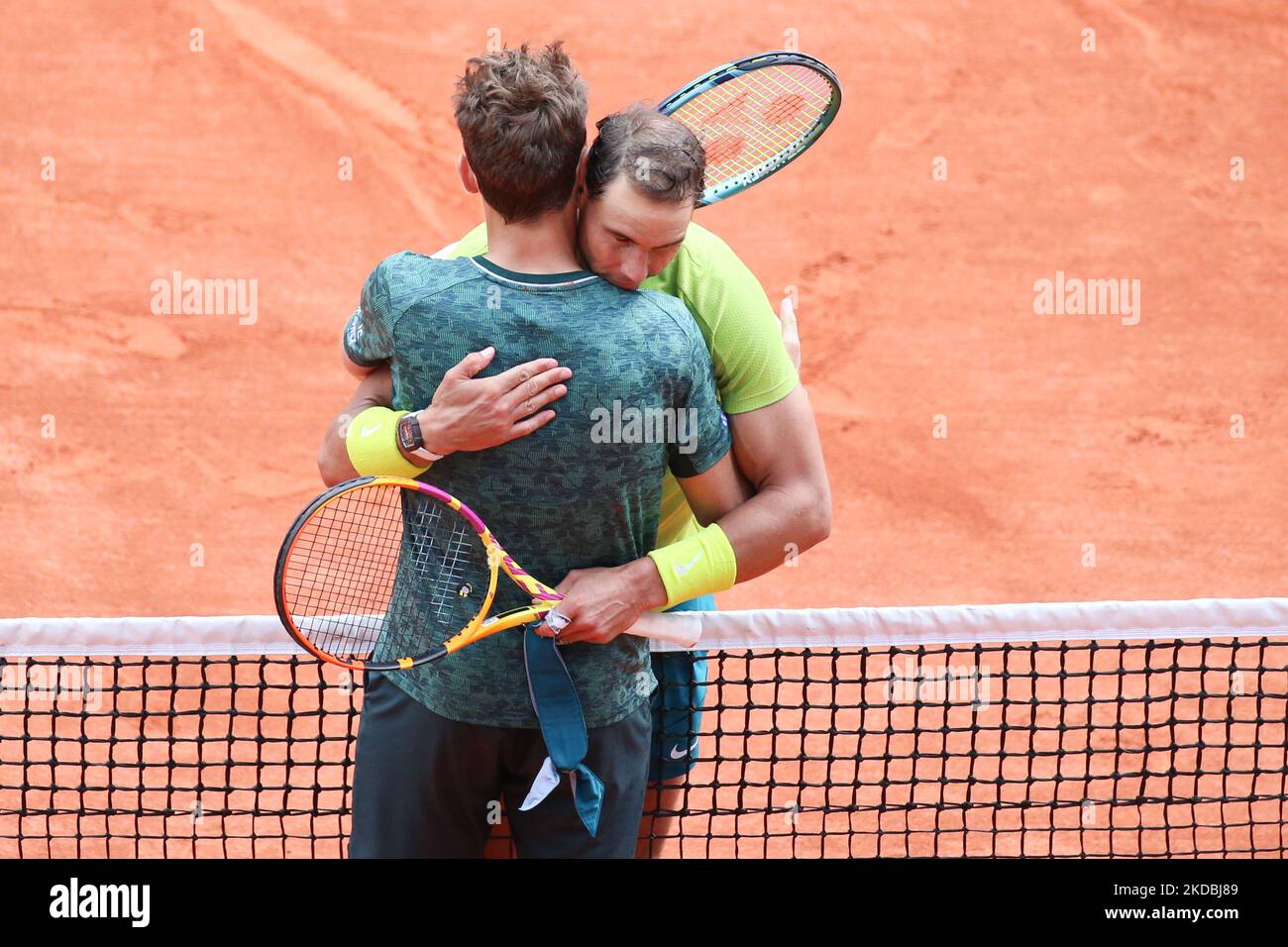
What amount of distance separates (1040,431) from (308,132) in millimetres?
4857

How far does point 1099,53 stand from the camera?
9922 millimetres

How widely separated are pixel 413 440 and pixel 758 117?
1618 millimetres

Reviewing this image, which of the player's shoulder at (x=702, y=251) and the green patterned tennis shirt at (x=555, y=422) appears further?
the player's shoulder at (x=702, y=251)

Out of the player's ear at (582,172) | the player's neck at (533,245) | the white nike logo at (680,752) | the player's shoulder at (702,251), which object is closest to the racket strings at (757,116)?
the player's shoulder at (702,251)

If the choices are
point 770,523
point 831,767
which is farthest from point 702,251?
point 831,767

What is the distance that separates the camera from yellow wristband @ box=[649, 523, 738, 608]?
9.08 feet

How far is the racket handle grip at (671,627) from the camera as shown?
9.73 feet

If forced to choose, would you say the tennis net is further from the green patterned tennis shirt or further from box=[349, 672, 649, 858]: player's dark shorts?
the green patterned tennis shirt

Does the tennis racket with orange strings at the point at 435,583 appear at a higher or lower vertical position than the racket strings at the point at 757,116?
lower

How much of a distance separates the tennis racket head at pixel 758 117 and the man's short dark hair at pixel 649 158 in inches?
34.2

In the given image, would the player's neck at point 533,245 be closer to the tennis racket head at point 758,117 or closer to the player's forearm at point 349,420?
the player's forearm at point 349,420

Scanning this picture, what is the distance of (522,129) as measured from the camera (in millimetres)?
2467

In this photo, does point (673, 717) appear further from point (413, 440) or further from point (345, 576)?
point (413, 440)
